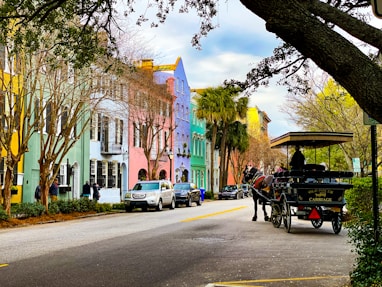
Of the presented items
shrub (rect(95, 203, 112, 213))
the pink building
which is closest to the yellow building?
shrub (rect(95, 203, 112, 213))

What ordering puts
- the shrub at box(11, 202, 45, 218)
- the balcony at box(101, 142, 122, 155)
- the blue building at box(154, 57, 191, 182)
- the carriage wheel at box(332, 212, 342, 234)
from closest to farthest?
the carriage wheel at box(332, 212, 342, 234) → the shrub at box(11, 202, 45, 218) → the balcony at box(101, 142, 122, 155) → the blue building at box(154, 57, 191, 182)

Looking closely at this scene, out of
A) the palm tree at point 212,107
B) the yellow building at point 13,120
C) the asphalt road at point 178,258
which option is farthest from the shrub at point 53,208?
the palm tree at point 212,107

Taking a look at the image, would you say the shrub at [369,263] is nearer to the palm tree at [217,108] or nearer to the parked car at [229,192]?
the parked car at [229,192]

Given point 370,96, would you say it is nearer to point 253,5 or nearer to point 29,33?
point 253,5

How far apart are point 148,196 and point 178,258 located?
20.3m

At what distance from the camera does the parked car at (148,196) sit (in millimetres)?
30906

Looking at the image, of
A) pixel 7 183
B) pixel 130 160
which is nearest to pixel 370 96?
pixel 7 183

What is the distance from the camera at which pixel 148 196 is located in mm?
30891

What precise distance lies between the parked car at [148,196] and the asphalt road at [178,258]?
14.2 m

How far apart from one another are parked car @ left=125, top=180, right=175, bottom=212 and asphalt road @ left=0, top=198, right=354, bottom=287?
14.2m

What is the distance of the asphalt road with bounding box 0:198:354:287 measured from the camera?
8.38 m

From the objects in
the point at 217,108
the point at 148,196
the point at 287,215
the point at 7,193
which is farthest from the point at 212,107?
the point at 287,215

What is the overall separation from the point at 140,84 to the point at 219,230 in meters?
18.9

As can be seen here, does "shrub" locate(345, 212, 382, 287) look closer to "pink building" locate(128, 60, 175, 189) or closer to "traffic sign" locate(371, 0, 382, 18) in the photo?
"traffic sign" locate(371, 0, 382, 18)
